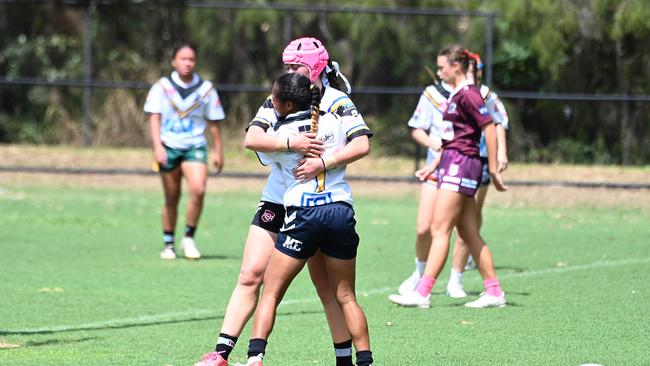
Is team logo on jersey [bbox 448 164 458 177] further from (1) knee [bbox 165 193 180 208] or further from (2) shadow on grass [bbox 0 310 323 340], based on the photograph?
(1) knee [bbox 165 193 180 208]

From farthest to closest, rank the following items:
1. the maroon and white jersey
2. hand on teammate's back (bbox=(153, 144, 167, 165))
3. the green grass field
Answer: hand on teammate's back (bbox=(153, 144, 167, 165)), the maroon and white jersey, the green grass field

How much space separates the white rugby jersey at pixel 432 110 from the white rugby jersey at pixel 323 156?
4125 mm

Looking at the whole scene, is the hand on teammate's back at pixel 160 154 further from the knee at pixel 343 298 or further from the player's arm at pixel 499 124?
the knee at pixel 343 298

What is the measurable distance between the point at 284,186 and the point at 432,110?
4063 mm

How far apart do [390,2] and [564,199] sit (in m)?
6.20

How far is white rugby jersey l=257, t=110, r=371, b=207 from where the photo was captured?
6.52 meters

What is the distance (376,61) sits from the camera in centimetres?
2277

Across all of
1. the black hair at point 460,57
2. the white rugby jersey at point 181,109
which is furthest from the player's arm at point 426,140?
the white rugby jersey at point 181,109

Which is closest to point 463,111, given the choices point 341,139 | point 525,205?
point 341,139

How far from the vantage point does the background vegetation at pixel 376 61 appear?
20734 mm

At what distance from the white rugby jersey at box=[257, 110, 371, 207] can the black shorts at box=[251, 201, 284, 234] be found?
0.34m

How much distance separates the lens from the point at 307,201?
6516 mm

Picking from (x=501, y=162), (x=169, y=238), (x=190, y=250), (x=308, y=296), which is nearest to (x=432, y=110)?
(x=501, y=162)

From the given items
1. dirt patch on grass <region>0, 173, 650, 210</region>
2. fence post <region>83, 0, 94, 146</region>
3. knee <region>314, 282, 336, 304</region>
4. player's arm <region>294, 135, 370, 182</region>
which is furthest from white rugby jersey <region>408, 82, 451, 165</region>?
fence post <region>83, 0, 94, 146</region>
